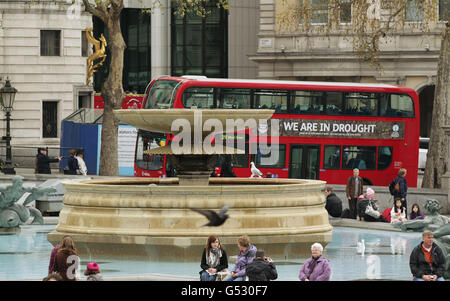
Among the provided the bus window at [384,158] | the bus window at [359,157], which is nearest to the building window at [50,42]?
the bus window at [359,157]

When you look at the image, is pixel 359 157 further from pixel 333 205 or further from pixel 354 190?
pixel 333 205

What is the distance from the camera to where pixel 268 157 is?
37.2m

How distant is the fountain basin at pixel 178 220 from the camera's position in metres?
19.0

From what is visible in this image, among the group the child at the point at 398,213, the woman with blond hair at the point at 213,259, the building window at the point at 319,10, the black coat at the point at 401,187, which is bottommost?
the child at the point at 398,213

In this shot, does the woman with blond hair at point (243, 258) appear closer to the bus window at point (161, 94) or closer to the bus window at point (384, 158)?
the bus window at point (161, 94)

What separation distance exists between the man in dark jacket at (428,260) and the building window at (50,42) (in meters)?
37.4

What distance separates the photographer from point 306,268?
14.9 m

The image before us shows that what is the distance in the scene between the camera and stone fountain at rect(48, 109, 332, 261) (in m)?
19.0

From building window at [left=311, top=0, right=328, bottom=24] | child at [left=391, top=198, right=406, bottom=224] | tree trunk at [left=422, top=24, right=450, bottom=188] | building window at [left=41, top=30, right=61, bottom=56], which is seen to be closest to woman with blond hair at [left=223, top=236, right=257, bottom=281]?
child at [left=391, top=198, right=406, bottom=224]

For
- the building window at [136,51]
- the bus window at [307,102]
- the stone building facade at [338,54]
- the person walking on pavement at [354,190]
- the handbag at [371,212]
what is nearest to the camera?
the handbag at [371,212]

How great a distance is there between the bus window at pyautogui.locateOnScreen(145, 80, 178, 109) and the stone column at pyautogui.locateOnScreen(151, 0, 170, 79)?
2680cm

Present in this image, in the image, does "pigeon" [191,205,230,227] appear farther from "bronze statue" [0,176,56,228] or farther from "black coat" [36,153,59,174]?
"black coat" [36,153,59,174]
